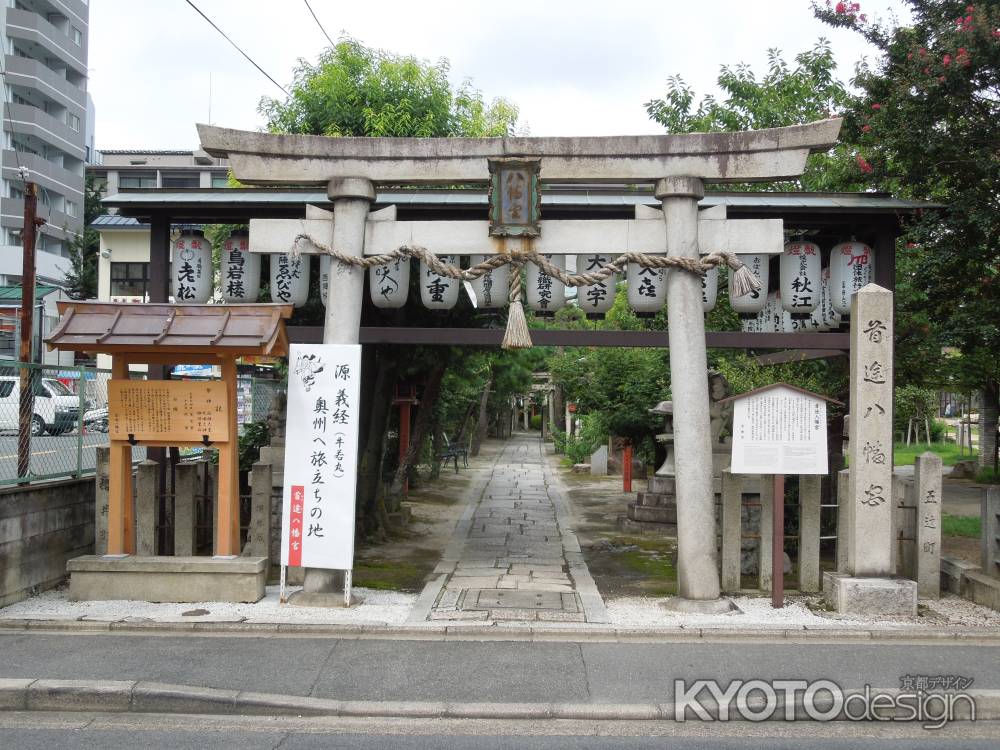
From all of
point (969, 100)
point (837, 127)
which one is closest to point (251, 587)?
point (837, 127)

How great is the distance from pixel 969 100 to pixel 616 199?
463 cm

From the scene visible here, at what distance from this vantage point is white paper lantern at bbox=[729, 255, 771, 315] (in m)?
9.08

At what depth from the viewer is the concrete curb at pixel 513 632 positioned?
24.1 ft

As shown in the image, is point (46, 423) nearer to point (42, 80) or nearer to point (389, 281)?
point (389, 281)

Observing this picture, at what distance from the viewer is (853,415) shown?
8453mm

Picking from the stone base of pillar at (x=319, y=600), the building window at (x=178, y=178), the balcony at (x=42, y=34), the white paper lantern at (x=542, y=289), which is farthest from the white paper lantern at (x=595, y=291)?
the building window at (x=178, y=178)

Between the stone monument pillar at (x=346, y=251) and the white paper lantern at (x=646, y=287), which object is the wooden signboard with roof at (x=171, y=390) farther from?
the white paper lantern at (x=646, y=287)

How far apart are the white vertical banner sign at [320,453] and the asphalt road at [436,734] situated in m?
2.68

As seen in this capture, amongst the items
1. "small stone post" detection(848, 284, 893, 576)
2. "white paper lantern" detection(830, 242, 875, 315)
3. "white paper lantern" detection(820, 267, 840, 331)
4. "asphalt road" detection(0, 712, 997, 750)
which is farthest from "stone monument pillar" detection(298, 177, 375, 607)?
"white paper lantern" detection(820, 267, 840, 331)

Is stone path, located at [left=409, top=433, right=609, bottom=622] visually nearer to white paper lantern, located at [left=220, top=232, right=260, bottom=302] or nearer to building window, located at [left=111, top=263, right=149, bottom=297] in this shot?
white paper lantern, located at [left=220, top=232, right=260, bottom=302]

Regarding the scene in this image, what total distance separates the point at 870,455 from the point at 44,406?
9.28 m

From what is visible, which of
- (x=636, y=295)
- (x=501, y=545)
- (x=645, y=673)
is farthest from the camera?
(x=501, y=545)

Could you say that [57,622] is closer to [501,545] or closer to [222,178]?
[501,545]

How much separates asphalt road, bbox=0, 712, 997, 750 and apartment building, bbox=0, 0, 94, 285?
107ft
